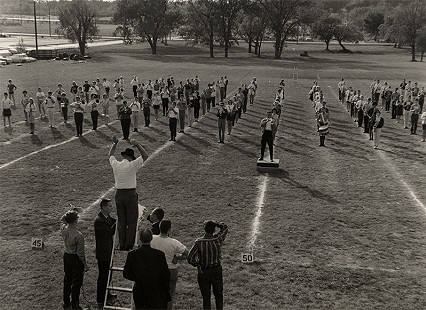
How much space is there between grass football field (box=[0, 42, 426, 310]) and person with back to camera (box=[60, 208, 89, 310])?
41 centimetres

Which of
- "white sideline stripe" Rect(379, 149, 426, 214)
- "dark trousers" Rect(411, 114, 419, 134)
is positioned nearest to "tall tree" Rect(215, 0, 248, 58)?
"dark trousers" Rect(411, 114, 419, 134)

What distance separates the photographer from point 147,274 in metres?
6.16

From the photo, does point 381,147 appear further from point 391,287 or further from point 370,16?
point 370,16

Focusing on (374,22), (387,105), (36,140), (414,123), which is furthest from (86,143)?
(374,22)

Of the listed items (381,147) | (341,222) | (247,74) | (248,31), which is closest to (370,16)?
(248,31)

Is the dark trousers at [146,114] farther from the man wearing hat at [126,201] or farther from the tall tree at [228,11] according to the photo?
the tall tree at [228,11]

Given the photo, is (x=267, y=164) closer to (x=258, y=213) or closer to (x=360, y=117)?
(x=258, y=213)

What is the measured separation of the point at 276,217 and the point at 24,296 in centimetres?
641

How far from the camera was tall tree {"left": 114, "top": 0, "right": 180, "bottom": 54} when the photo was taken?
80.2m

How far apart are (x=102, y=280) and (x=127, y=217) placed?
1105 millimetres

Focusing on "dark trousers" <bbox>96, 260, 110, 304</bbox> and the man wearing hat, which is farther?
the man wearing hat

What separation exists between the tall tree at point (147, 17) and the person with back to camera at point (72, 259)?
7603cm

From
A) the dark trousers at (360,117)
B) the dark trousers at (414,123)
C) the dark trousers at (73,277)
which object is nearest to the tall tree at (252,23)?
the dark trousers at (360,117)

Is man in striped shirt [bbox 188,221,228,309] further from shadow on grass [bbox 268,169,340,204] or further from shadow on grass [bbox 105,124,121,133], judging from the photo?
shadow on grass [bbox 105,124,121,133]
